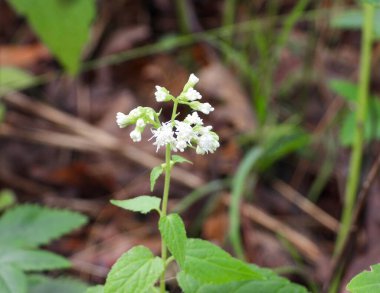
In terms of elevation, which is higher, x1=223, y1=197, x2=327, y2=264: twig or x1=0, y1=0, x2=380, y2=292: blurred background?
x1=0, y1=0, x2=380, y2=292: blurred background

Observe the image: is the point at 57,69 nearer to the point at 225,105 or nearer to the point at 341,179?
the point at 225,105

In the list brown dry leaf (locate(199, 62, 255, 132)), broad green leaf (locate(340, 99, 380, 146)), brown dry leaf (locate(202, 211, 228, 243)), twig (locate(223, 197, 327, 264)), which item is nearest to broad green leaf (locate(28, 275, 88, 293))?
brown dry leaf (locate(202, 211, 228, 243))

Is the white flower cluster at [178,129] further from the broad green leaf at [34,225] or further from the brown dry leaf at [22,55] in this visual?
the brown dry leaf at [22,55]

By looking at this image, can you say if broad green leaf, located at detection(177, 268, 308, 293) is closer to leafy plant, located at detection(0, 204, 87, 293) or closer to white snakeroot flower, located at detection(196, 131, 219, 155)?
white snakeroot flower, located at detection(196, 131, 219, 155)

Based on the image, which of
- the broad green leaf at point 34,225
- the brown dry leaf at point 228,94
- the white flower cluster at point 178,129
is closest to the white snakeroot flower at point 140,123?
the white flower cluster at point 178,129

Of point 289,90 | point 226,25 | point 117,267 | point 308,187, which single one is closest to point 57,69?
point 226,25

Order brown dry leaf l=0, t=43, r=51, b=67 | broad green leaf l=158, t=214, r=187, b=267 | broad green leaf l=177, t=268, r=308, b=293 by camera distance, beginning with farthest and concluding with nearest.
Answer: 1. brown dry leaf l=0, t=43, r=51, b=67
2. broad green leaf l=177, t=268, r=308, b=293
3. broad green leaf l=158, t=214, r=187, b=267
